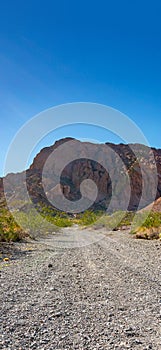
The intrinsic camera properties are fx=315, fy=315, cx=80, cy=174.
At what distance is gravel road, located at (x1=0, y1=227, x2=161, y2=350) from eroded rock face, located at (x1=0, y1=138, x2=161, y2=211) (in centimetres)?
5634

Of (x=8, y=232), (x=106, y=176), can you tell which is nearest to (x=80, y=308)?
(x=8, y=232)

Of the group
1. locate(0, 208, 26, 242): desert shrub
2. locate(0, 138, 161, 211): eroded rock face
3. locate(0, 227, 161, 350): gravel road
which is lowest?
locate(0, 227, 161, 350): gravel road

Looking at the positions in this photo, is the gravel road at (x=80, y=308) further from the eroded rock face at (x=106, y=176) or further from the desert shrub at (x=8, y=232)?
the eroded rock face at (x=106, y=176)

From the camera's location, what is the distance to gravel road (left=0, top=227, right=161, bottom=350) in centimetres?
300

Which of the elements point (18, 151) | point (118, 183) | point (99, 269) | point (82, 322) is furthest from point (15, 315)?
point (118, 183)

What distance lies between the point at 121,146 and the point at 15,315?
284 ft

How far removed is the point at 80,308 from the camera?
161 inches

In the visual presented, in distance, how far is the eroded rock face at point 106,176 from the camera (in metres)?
69.7

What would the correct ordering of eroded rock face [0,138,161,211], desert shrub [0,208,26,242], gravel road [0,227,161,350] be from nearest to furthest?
gravel road [0,227,161,350], desert shrub [0,208,26,242], eroded rock face [0,138,161,211]

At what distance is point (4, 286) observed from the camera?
5395 millimetres

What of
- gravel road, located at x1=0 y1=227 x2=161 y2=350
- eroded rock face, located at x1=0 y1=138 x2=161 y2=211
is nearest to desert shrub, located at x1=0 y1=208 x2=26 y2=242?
gravel road, located at x1=0 y1=227 x2=161 y2=350

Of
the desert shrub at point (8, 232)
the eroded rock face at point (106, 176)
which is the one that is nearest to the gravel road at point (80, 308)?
the desert shrub at point (8, 232)

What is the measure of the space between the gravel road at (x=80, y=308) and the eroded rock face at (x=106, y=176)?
185 ft

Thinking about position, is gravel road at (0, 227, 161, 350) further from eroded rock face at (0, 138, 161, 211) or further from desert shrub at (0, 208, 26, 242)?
eroded rock face at (0, 138, 161, 211)
